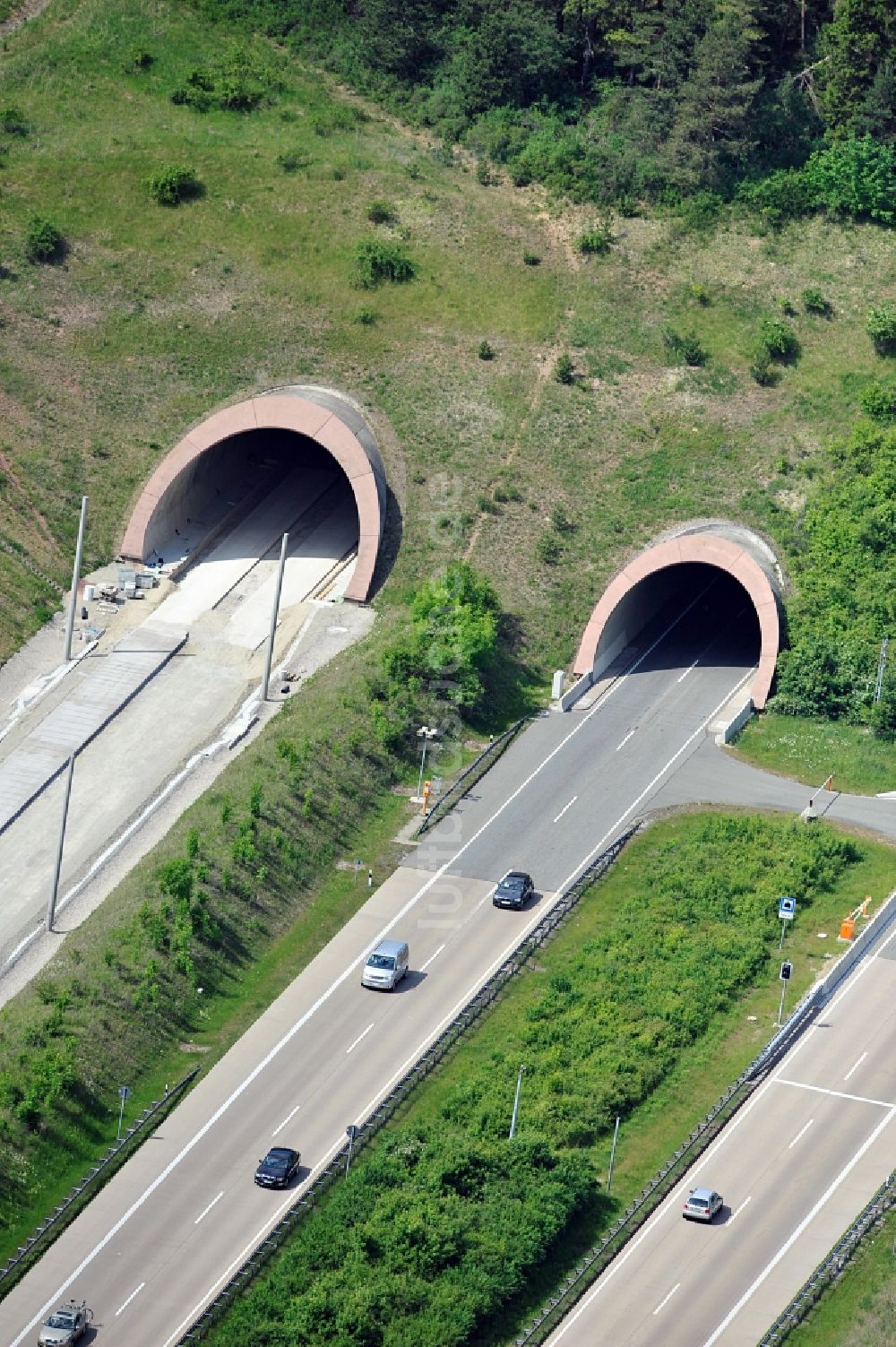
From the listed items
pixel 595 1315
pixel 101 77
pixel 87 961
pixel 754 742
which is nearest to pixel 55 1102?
pixel 87 961

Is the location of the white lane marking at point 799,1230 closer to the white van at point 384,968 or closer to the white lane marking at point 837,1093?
the white lane marking at point 837,1093

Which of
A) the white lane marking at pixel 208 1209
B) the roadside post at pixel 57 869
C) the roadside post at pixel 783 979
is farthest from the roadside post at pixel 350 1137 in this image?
the roadside post at pixel 783 979

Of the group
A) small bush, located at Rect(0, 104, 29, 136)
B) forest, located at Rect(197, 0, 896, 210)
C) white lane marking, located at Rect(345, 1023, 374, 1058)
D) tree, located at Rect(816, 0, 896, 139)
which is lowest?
white lane marking, located at Rect(345, 1023, 374, 1058)

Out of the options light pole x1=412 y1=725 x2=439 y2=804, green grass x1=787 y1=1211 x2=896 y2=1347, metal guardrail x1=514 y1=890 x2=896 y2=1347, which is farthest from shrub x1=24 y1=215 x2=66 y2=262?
green grass x1=787 y1=1211 x2=896 y2=1347

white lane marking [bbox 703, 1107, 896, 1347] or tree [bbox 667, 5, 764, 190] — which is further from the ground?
tree [bbox 667, 5, 764, 190]

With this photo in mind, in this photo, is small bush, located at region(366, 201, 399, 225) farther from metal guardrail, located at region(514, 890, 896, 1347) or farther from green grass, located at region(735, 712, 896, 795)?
metal guardrail, located at region(514, 890, 896, 1347)

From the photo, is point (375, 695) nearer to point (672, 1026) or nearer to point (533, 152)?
point (672, 1026)

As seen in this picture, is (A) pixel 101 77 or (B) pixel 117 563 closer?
(B) pixel 117 563
